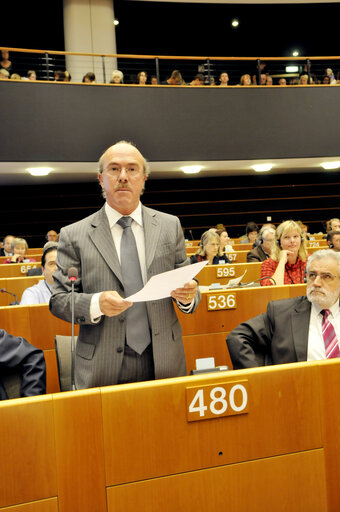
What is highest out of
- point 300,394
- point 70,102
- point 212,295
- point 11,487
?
point 70,102

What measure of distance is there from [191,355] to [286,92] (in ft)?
22.5

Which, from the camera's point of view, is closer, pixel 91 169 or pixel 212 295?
pixel 212 295

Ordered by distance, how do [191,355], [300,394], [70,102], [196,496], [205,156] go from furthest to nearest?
[205,156], [70,102], [191,355], [300,394], [196,496]

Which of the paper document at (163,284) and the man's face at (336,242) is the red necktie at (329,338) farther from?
the man's face at (336,242)

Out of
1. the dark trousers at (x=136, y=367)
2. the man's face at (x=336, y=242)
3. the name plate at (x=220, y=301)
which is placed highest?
the man's face at (x=336, y=242)

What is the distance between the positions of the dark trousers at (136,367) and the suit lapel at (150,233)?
28cm

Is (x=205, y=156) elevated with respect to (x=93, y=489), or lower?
elevated

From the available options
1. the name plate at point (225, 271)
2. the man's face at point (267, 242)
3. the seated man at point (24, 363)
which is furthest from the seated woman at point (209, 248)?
the seated man at point (24, 363)

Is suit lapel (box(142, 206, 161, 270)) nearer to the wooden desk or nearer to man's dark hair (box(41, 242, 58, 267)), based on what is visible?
the wooden desk

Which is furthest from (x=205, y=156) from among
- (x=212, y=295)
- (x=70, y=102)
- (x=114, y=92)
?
(x=212, y=295)

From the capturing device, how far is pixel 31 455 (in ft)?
3.38

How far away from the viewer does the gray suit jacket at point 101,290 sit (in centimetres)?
138

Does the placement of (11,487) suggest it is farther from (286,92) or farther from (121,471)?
(286,92)

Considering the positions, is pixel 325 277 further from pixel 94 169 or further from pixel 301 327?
pixel 94 169
